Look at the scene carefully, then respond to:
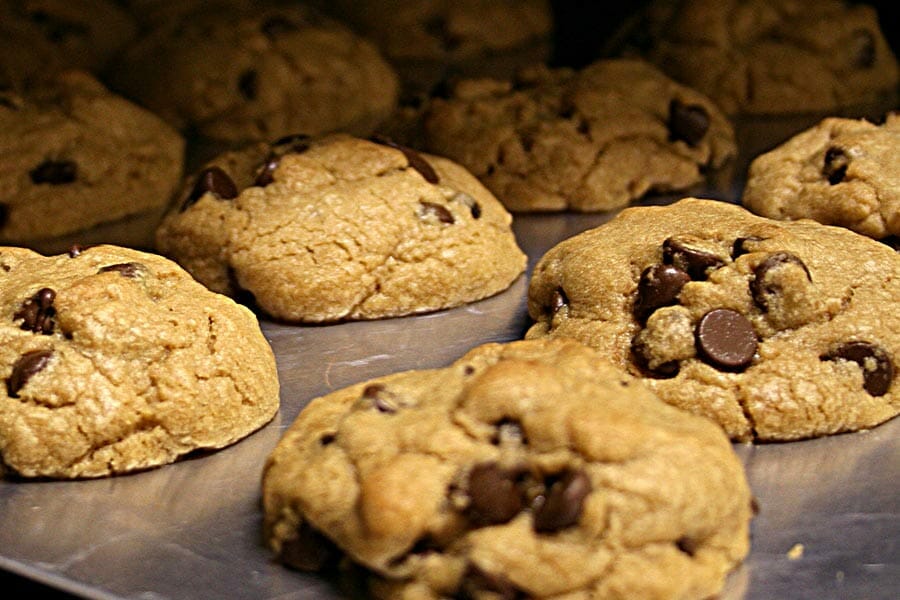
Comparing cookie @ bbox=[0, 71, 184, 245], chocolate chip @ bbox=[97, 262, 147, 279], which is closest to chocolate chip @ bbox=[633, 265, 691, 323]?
chocolate chip @ bbox=[97, 262, 147, 279]

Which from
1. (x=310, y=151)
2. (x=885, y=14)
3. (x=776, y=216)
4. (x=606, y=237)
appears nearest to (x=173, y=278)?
(x=310, y=151)

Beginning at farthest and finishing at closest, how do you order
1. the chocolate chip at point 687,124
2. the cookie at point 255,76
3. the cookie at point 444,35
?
1. the cookie at point 444,35
2. the cookie at point 255,76
3. the chocolate chip at point 687,124

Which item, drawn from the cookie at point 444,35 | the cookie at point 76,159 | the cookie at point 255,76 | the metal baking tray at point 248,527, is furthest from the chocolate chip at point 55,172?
the cookie at point 444,35

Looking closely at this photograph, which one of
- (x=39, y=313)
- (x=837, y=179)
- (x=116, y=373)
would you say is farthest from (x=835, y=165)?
(x=39, y=313)

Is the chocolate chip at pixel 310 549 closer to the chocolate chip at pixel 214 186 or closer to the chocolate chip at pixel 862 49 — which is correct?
the chocolate chip at pixel 214 186

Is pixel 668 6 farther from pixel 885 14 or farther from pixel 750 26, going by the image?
pixel 885 14
